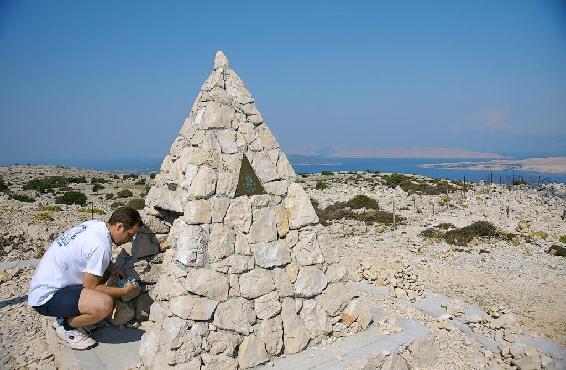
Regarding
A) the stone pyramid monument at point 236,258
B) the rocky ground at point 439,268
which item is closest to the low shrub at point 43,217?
the rocky ground at point 439,268

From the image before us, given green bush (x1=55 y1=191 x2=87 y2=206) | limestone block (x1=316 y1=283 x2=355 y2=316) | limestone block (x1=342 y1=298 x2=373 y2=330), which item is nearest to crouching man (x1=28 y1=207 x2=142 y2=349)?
limestone block (x1=316 y1=283 x2=355 y2=316)

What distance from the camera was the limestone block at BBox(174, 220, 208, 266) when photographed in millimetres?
4645

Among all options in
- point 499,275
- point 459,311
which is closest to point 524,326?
point 459,311

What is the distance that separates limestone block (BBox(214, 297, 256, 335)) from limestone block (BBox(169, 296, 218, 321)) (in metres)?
0.11

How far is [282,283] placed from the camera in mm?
5176

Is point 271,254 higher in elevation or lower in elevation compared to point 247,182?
lower

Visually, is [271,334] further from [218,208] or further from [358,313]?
[218,208]

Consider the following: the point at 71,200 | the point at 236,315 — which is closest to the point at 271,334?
the point at 236,315

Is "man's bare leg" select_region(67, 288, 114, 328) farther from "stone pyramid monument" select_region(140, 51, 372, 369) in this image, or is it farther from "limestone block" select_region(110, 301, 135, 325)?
"limestone block" select_region(110, 301, 135, 325)

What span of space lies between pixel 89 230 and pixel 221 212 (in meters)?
1.58

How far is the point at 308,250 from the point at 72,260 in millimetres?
2883

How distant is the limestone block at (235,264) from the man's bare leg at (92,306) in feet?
4.60

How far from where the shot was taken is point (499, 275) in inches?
433

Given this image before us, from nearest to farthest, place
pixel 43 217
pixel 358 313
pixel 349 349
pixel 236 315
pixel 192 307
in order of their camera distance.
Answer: pixel 192 307 → pixel 236 315 → pixel 349 349 → pixel 358 313 → pixel 43 217
